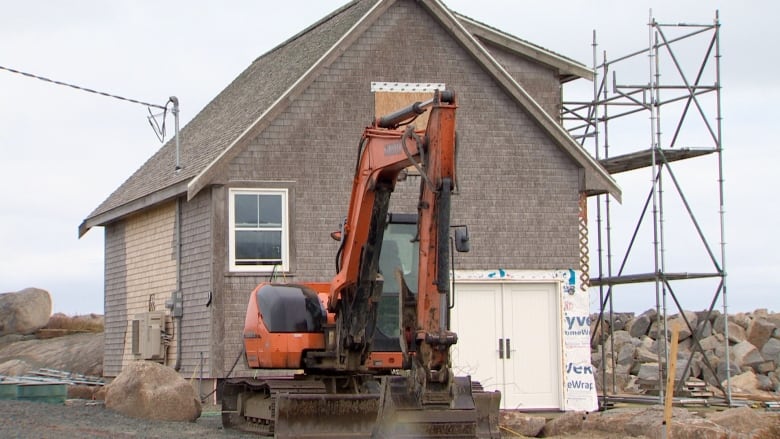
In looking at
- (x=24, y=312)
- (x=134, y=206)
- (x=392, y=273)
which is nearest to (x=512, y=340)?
(x=392, y=273)

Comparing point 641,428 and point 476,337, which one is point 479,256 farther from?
point 641,428

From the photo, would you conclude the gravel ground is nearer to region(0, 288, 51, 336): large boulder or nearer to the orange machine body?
the orange machine body

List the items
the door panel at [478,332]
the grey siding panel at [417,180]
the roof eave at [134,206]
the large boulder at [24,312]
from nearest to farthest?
the grey siding panel at [417,180] → the roof eave at [134,206] → the door panel at [478,332] → the large boulder at [24,312]

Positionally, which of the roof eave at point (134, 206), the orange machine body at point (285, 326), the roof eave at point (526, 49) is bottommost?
the orange machine body at point (285, 326)

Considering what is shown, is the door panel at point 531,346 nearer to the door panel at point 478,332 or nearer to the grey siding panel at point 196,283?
the door panel at point 478,332

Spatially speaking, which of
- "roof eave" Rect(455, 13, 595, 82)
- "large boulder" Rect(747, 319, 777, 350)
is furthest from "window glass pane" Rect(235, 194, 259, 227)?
"large boulder" Rect(747, 319, 777, 350)

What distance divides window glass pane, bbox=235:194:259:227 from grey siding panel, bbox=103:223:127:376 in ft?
18.6

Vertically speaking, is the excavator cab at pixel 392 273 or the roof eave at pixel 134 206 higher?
the roof eave at pixel 134 206

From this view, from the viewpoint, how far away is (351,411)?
49.2ft

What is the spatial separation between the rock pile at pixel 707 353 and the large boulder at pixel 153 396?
1277 centimetres

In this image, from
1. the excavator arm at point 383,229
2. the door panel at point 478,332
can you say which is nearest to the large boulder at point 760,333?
the door panel at point 478,332

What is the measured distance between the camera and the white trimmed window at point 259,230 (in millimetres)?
21016

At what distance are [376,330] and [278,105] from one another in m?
7.12

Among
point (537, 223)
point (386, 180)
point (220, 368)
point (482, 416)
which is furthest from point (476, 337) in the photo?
point (386, 180)
